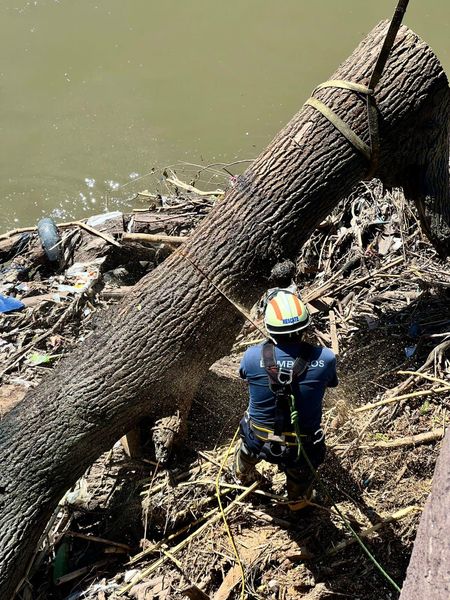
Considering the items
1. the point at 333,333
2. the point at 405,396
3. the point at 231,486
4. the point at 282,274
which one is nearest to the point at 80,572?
the point at 231,486

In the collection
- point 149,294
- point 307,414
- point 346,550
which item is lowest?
point 346,550

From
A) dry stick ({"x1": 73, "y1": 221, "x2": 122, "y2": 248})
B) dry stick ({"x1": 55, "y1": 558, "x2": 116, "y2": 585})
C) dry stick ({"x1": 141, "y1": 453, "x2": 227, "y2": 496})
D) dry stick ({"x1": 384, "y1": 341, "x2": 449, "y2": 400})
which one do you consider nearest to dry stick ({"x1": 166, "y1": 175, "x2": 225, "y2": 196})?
dry stick ({"x1": 73, "y1": 221, "x2": 122, "y2": 248})

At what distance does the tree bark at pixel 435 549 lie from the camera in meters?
2.26

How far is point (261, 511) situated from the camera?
13.5 ft

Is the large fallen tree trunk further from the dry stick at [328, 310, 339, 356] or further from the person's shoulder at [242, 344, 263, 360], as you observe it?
the dry stick at [328, 310, 339, 356]

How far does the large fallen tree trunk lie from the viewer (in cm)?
382

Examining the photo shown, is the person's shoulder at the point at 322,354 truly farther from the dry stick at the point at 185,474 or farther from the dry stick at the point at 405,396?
the dry stick at the point at 185,474

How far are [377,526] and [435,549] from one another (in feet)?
5.19

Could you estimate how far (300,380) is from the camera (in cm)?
Result: 350

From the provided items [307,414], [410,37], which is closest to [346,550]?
[307,414]

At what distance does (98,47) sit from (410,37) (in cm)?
588

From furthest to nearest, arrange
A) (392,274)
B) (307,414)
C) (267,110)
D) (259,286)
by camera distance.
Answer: (267,110), (392,274), (259,286), (307,414)

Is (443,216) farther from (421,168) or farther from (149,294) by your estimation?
(149,294)

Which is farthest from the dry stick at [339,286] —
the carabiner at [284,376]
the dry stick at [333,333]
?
the carabiner at [284,376]
